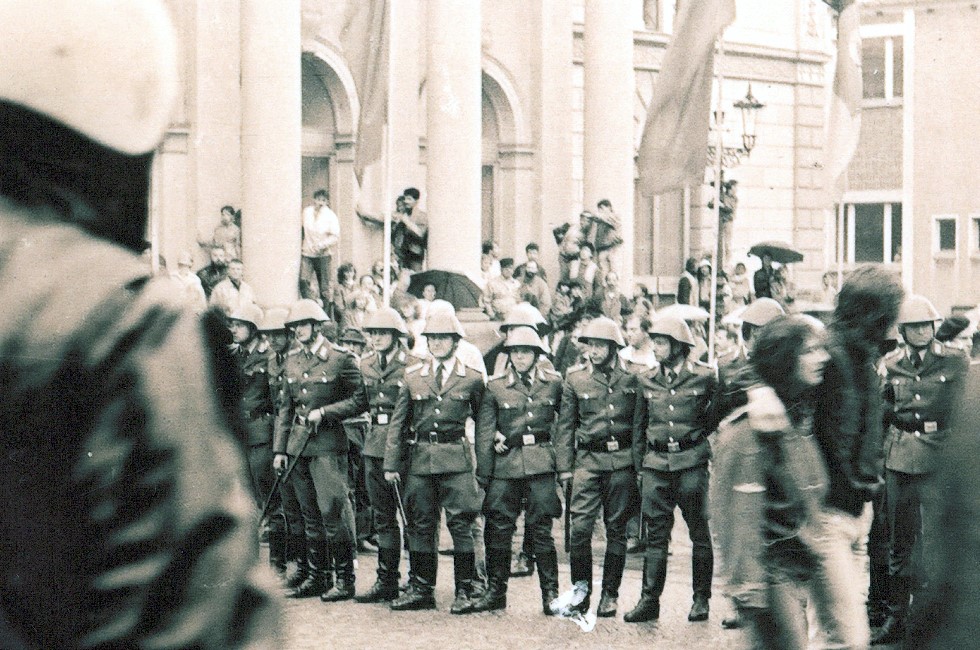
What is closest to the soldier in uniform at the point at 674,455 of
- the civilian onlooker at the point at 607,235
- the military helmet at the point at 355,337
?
the military helmet at the point at 355,337

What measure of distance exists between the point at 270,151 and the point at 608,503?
990cm

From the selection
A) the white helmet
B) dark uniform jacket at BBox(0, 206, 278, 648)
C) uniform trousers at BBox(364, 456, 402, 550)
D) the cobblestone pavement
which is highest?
the white helmet

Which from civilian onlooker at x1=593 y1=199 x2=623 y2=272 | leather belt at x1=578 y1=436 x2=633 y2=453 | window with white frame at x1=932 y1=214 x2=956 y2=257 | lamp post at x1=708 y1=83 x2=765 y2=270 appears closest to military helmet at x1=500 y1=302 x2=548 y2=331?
leather belt at x1=578 y1=436 x2=633 y2=453

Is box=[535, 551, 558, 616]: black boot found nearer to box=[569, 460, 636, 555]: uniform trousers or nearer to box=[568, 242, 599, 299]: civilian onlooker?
box=[569, 460, 636, 555]: uniform trousers

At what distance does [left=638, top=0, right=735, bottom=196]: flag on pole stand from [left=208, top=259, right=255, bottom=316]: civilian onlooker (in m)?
4.62

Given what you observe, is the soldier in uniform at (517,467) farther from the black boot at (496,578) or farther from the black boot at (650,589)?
the black boot at (650,589)

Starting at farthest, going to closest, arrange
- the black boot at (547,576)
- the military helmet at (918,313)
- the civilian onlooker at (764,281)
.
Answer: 1. the civilian onlooker at (764,281)
2. the black boot at (547,576)
3. the military helmet at (918,313)

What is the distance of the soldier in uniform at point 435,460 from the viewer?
11.5 m

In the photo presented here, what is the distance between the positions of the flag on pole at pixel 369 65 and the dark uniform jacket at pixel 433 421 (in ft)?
20.2

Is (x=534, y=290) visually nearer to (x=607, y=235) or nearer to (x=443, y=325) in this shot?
(x=607, y=235)

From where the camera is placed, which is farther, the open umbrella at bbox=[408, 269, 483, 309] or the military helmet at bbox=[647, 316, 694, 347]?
the open umbrella at bbox=[408, 269, 483, 309]

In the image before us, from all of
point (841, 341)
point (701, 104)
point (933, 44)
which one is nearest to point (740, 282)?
point (701, 104)

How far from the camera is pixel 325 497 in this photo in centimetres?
1216

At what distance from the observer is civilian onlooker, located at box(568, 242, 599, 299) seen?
20922mm
